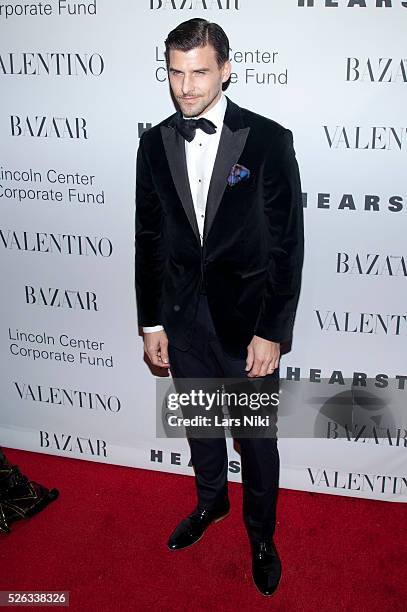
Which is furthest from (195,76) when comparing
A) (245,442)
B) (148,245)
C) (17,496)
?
(17,496)

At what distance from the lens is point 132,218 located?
2.78 meters

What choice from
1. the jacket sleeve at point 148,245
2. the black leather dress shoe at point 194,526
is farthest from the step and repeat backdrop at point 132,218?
the jacket sleeve at point 148,245

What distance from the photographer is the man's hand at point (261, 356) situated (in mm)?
2219

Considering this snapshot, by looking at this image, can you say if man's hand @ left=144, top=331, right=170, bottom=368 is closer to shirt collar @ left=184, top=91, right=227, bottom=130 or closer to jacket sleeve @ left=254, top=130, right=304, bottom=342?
jacket sleeve @ left=254, top=130, right=304, bottom=342

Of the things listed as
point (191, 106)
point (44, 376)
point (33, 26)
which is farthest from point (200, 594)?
point (33, 26)

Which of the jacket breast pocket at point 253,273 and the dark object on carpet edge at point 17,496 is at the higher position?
the jacket breast pocket at point 253,273

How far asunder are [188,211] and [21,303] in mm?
1243

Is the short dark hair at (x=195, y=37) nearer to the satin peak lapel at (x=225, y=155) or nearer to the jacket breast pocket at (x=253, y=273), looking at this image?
the satin peak lapel at (x=225, y=155)

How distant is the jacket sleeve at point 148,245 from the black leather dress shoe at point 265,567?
93cm

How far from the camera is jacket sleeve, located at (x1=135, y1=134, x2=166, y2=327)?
228cm

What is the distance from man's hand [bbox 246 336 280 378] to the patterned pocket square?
0.52m

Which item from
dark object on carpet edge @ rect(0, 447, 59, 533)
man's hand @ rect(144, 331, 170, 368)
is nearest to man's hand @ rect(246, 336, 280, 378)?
man's hand @ rect(144, 331, 170, 368)

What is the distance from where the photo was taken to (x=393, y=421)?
287cm

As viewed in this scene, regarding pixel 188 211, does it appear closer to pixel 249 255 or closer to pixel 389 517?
pixel 249 255
